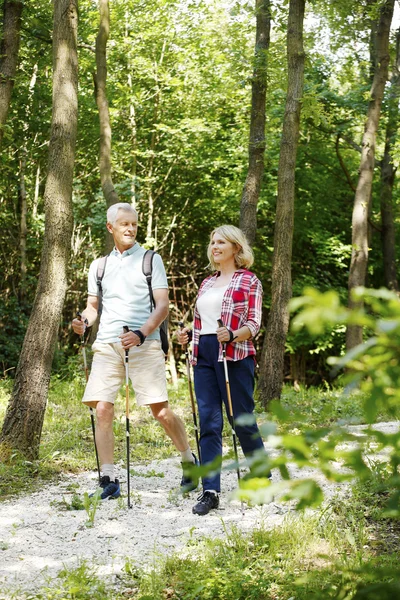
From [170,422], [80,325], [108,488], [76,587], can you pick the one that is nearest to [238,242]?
[80,325]

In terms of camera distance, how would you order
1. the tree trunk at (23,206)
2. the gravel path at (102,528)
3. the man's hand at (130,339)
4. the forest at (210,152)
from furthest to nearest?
the tree trunk at (23,206) → the forest at (210,152) → the man's hand at (130,339) → the gravel path at (102,528)

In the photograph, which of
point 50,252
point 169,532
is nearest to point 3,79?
point 50,252

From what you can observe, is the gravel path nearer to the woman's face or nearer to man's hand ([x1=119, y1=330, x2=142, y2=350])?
man's hand ([x1=119, y1=330, x2=142, y2=350])

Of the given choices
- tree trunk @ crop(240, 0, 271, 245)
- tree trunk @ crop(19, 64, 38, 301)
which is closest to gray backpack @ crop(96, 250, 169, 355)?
tree trunk @ crop(240, 0, 271, 245)

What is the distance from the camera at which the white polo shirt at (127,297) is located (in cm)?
574

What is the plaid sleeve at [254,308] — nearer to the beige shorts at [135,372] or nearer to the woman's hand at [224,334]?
the woman's hand at [224,334]

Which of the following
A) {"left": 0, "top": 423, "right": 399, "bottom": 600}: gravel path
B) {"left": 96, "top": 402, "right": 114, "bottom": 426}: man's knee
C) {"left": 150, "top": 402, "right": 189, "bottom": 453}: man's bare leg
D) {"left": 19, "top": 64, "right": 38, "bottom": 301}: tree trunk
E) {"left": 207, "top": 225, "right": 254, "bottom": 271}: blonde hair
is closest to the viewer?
{"left": 0, "top": 423, "right": 399, "bottom": 600}: gravel path

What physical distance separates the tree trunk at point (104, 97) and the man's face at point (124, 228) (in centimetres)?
606

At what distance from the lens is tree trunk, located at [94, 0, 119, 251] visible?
11.7 meters

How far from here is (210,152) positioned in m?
17.6

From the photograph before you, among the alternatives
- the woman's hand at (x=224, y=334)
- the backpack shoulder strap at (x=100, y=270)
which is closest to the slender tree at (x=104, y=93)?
the backpack shoulder strap at (x=100, y=270)

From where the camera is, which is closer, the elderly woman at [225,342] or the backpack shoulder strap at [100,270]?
the elderly woman at [225,342]

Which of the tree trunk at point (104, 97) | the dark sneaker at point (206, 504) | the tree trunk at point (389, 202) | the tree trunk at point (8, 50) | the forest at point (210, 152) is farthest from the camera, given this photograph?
the tree trunk at point (389, 202)

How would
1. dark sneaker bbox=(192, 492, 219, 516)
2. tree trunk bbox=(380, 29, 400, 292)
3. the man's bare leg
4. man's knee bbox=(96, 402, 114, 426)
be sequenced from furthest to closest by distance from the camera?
tree trunk bbox=(380, 29, 400, 292)
the man's bare leg
man's knee bbox=(96, 402, 114, 426)
dark sneaker bbox=(192, 492, 219, 516)
